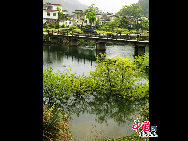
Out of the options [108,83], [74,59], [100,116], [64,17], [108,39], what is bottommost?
[100,116]

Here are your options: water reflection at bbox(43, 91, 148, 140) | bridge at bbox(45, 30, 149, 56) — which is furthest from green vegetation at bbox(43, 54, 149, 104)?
bridge at bbox(45, 30, 149, 56)

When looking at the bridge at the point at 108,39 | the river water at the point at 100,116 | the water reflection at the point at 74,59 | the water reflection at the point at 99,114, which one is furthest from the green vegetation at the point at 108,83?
the bridge at the point at 108,39

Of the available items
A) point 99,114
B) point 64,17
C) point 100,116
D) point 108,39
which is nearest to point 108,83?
point 99,114

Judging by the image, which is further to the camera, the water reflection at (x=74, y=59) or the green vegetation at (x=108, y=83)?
the water reflection at (x=74, y=59)

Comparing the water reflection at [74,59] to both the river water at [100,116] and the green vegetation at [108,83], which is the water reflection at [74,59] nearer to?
the green vegetation at [108,83]

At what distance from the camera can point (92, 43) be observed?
42875mm

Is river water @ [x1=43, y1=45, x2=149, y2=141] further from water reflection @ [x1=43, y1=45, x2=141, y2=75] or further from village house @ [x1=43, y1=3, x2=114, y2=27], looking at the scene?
village house @ [x1=43, y1=3, x2=114, y2=27]

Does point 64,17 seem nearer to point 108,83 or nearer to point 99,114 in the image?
point 108,83

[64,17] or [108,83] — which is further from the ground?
[64,17]
